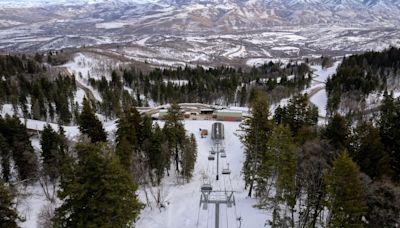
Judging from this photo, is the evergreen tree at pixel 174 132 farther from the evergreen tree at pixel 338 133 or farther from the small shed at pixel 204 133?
the evergreen tree at pixel 338 133

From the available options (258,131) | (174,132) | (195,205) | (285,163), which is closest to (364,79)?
(174,132)

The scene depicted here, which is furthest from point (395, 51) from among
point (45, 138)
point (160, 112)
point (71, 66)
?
point (71, 66)

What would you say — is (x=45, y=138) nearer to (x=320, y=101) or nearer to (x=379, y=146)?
(x=379, y=146)

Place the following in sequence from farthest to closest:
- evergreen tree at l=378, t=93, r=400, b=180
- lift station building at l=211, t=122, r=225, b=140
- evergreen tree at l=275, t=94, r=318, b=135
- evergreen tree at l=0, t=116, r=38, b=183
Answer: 1. lift station building at l=211, t=122, r=225, b=140
2. evergreen tree at l=275, t=94, r=318, b=135
3. evergreen tree at l=0, t=116, r=38, b=183
4. evergreen tree at l=378, t=93, r=400, b=180

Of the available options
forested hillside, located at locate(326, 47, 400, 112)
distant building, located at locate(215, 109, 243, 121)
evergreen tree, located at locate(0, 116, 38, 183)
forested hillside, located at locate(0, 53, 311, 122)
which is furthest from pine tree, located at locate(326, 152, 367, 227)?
forested hillside, located at locate(326, 47, 400, 112)

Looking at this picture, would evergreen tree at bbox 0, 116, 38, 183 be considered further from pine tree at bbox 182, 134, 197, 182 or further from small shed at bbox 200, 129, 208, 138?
small shed at bbox 200, 129, 208, 138

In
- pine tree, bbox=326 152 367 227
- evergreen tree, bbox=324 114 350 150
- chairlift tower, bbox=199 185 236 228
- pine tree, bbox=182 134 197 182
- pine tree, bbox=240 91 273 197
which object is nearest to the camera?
pine tree, bbox=326 152 367 227

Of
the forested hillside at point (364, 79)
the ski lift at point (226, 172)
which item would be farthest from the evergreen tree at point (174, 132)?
the forested hillside at point (364, 79)
